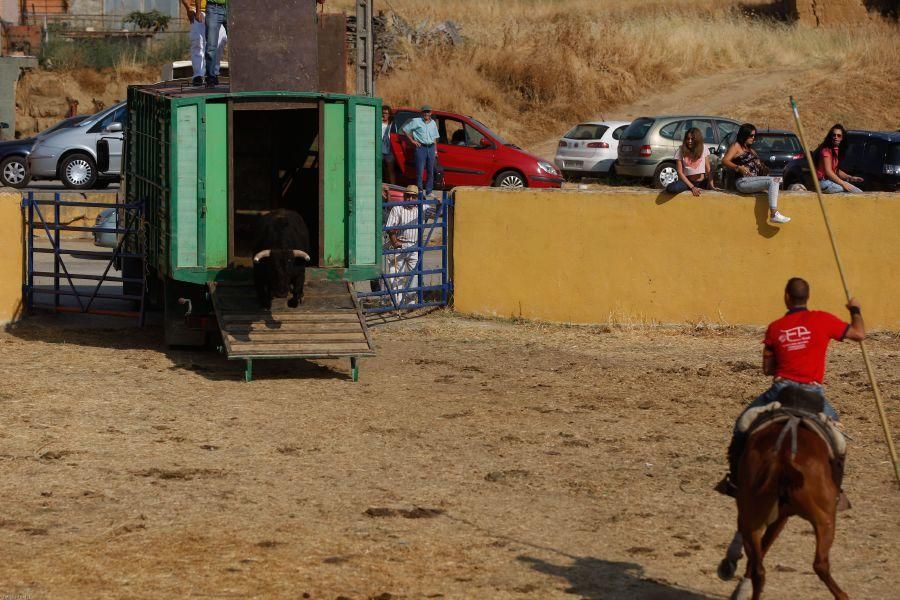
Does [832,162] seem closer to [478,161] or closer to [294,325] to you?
[294,325]

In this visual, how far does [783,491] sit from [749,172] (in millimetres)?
9887

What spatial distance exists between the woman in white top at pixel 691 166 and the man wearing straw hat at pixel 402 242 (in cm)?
308

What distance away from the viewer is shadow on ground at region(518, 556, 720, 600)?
24.3ft

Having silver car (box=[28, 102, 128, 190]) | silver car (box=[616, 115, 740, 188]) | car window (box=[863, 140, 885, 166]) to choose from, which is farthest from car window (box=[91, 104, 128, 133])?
car window (box=[863, 140, 885, 166])

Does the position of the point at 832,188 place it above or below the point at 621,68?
below

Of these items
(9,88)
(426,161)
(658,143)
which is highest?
(9,88)

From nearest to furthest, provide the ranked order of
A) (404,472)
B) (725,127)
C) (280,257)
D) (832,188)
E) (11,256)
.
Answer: (404,472)
(280,257)
(11,256)
(832,188)
(725,127)

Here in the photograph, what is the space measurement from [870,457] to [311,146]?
25.6 ft

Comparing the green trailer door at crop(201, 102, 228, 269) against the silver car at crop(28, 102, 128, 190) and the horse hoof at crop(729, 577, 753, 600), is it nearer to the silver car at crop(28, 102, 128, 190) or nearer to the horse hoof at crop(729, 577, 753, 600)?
the horse hoof at crop(729, 577, 753, 600)

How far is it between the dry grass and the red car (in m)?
11.9

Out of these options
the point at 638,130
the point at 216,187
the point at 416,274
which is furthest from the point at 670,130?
the point at 216,187

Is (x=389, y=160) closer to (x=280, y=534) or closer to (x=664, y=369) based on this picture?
(x=664, y=369)

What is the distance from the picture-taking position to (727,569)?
7320 millimetres

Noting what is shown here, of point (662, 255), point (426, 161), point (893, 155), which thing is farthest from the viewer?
point (893, 155)
